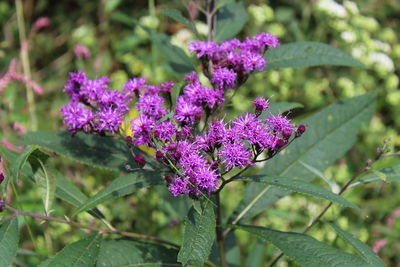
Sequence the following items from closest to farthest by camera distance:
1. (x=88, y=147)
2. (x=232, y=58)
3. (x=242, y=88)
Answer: (x=232, y=58), (x=88, y=147), (x=242, y=88)

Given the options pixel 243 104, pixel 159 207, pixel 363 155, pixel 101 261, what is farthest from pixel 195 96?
pixel 363 155

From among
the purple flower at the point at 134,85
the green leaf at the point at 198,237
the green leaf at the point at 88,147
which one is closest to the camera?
the green leaf at the point at 198,237

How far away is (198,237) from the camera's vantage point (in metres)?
1.46

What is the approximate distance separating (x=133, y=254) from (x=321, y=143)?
1006mm

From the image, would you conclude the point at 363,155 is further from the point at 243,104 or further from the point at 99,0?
the point at 99,0

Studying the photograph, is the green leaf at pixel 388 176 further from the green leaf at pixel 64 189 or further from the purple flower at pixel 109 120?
the green leaf at pixel 64 189

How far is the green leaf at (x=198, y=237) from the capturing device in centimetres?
139

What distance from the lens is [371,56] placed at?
3.74 metres

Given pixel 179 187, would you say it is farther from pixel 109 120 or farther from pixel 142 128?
pixel 109 120

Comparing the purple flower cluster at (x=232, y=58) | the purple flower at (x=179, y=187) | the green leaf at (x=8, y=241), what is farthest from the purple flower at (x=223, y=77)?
the green leaf at (x=8, y=241)

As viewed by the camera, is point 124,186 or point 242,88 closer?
point 124,186

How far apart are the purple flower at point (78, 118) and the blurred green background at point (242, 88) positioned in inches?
16.3

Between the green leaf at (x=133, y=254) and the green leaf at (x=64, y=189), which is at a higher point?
the green leaf at (x=64, y=189)

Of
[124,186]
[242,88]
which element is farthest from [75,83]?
[242,88]
